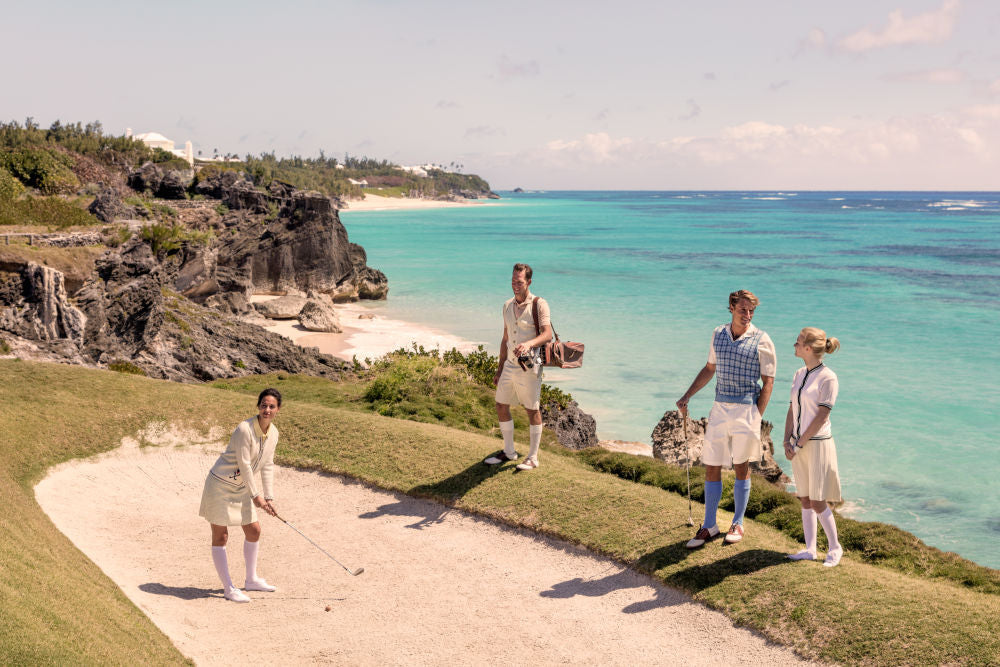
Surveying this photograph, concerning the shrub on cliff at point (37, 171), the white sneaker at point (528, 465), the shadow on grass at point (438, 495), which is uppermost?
the shrub on cliff at point (37, 171)

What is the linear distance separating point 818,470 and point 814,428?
60cm

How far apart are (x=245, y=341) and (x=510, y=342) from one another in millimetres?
16627

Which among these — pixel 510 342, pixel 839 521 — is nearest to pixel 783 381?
pixel 839 521

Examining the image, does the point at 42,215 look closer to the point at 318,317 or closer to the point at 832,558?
the point at 318,317

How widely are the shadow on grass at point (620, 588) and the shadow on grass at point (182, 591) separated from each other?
4.32m

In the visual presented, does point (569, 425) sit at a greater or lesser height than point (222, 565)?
lesser

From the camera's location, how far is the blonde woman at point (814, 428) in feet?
28.1

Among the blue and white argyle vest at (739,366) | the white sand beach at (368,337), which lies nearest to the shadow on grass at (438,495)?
the blue and white argyle vest at (739,366)

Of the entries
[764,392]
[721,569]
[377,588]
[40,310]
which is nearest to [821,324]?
[721,569]

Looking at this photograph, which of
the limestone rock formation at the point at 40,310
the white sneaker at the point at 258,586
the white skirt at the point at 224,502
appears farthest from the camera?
the limestone rock formation at the point at 40,310

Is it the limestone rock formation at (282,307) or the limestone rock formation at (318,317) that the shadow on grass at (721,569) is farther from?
the limestone rock formation at (282,307)

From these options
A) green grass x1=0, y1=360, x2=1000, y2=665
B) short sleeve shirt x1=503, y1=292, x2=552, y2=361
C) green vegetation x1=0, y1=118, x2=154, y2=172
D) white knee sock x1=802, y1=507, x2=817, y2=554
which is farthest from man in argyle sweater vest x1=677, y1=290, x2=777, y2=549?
green vegetation x1=0, y1=118, x2=154, y2=172

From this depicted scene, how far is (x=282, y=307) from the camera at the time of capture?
44375 millimetres

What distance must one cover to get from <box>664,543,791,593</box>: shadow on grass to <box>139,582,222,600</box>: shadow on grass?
5983 millimetres
